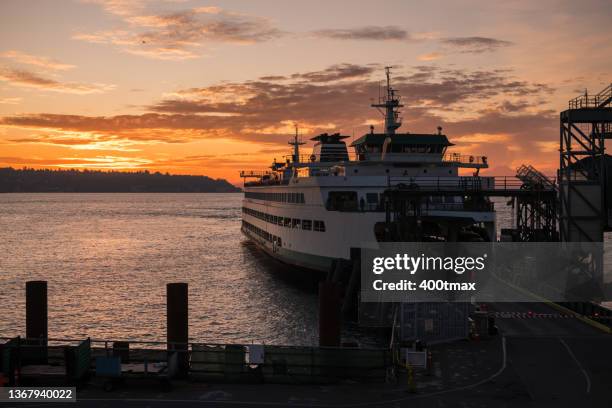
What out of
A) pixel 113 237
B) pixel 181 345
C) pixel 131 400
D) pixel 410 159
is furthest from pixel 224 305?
pixel 113 237

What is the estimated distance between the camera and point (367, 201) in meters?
45.8

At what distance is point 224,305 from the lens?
47969mm

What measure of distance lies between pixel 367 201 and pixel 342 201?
2.00 meters

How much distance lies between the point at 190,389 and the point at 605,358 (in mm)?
15190

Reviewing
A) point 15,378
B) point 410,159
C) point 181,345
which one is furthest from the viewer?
point 410,159

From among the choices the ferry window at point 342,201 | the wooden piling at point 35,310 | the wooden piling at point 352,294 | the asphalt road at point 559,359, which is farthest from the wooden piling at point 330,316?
the ferry window at point 342,201

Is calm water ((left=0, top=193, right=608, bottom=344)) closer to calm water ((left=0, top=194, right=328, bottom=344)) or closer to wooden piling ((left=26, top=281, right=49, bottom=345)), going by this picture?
calm water ((left=0, top=194, right=328, bottom=344))

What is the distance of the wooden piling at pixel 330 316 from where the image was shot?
2291 centimetres

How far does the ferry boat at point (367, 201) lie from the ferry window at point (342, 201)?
0.25 feet

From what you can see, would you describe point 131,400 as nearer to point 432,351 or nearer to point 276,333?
point 432,351

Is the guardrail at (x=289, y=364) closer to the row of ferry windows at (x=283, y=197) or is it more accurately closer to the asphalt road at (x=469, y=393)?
the asphalt road at (x=469, y=393)

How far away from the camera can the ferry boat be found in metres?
43.4

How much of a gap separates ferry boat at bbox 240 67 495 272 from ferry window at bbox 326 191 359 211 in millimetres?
77

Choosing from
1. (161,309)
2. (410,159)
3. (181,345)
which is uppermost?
(410,159)
